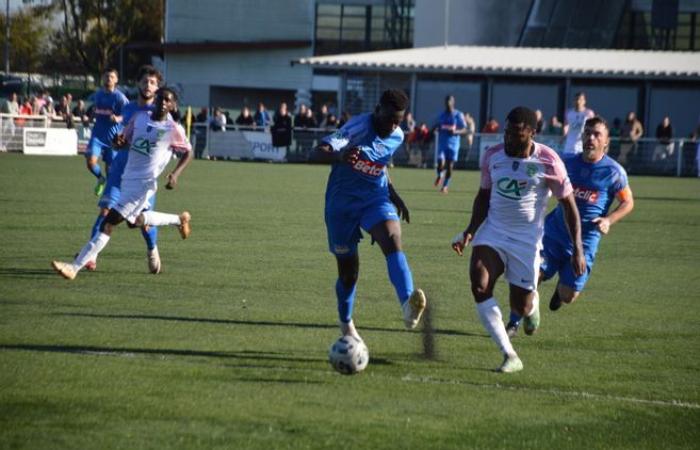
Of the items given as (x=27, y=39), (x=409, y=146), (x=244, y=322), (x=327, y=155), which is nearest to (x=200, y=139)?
(x=409, y=146)

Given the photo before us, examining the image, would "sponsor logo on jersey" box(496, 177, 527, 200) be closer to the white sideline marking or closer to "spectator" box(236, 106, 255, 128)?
the white sideline marking

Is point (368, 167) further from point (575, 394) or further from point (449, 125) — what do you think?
point (449, 125)

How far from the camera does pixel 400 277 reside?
9180 millimetres

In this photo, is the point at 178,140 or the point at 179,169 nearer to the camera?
the point at 178,140

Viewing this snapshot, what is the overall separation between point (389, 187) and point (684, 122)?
126ft

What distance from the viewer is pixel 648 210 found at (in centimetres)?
2588

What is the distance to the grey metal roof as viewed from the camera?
147ft

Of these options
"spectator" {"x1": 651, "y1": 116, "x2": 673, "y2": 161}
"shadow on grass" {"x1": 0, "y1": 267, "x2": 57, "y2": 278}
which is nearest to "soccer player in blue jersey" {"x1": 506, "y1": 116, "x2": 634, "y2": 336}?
"shadow on grass" {"x1": 0, "y1": 267, "x2": 57, "y2": 278}

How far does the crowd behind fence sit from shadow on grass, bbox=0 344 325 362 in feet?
104

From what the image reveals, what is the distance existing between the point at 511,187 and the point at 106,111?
1084 centimetres

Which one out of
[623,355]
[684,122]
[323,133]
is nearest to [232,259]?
[623,355]

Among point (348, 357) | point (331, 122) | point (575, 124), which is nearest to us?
point (348, 357)

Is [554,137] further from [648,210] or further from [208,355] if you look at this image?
[208,355]

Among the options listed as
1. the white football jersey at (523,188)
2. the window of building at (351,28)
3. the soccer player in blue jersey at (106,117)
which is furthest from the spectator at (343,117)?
the white football jersey at (523,188)
